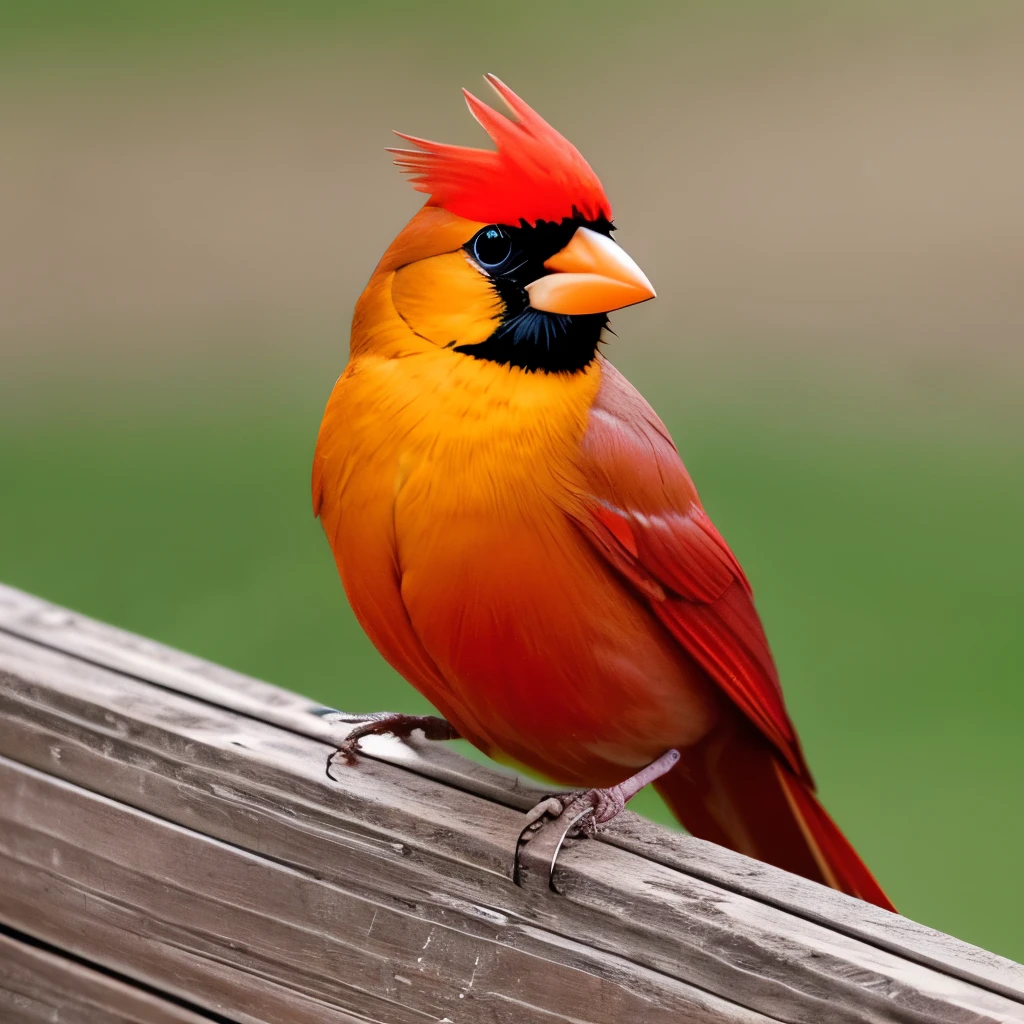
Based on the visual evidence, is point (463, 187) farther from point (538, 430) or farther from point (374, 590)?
point (374, 590)

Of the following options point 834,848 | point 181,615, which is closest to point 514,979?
point 834,848

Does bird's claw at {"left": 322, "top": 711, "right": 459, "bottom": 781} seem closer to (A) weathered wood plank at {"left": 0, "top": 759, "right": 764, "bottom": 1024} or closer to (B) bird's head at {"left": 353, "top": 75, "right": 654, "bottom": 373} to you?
(A) weathered wood plank at {"left": 0, "top": 759, "right": 764, "bottom": 1024}

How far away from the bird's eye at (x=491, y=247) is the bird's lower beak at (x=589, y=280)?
0.13 feet

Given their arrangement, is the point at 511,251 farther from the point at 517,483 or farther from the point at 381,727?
the point at 381,727

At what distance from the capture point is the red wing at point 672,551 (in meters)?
1.39

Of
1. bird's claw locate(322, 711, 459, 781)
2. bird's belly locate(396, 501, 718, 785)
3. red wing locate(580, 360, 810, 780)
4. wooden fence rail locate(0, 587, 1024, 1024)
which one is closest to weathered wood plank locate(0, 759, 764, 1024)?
wooden fence rail locate(0, 587, 1024, 1024)

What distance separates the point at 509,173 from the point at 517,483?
0.91 feet

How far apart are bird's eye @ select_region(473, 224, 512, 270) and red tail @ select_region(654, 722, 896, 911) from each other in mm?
597

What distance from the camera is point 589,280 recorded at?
1.29m

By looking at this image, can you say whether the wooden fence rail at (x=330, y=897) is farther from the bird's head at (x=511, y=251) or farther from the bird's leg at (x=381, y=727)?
the bird's head at (x=511, y=251)

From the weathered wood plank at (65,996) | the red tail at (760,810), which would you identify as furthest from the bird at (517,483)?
the weathered wood plank at (65,996)

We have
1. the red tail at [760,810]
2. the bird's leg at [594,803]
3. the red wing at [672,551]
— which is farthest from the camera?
the red tail at [760,810]

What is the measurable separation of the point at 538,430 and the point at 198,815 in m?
0.47

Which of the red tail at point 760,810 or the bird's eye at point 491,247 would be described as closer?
the bird's eye at point 491,247
